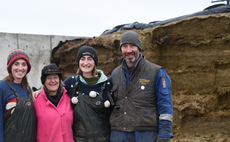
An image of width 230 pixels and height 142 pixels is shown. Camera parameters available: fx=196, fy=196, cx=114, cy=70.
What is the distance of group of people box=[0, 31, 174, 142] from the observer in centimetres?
221

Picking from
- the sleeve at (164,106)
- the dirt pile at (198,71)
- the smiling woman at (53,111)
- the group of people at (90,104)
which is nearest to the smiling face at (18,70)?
the group of people at (90,104)

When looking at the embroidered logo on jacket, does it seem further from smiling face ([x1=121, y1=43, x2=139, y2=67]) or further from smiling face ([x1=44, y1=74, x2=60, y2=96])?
smiling face ([x1=44, y1=74, x2=60, y2=96])

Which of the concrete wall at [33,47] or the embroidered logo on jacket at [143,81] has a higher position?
the concrete wall at [33,47]

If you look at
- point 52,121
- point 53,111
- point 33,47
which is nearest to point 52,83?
point 53,111

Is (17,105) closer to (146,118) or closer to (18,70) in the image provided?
(18,70)

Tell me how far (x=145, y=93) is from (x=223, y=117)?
10.7ft

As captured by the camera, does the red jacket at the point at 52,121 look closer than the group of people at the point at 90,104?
No

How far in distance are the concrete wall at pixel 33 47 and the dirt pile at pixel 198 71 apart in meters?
3.00

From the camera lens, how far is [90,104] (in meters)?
2.53

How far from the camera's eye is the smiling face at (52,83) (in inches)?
101

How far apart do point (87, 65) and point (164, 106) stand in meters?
1.14

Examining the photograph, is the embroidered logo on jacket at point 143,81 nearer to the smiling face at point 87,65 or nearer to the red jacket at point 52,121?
the smiling face at point 87,65

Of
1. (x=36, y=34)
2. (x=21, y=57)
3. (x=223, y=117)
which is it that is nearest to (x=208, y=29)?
(x=223, y=117)

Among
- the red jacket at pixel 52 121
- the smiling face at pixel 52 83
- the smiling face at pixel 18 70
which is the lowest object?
the red jacket at pixel 52 121
